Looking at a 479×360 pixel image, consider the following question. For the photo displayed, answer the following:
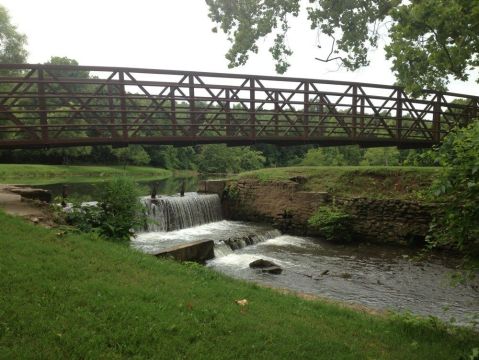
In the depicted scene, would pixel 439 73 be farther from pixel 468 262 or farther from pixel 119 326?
pixel 119 326

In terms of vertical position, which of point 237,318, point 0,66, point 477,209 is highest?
point 0,66

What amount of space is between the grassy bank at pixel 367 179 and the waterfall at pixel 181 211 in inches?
115

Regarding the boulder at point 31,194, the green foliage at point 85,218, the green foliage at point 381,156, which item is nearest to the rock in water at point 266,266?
the green foliage at point 85,218

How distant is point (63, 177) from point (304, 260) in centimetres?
3715

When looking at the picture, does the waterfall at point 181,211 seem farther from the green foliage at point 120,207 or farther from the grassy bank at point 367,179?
the green foliage at point 120,207

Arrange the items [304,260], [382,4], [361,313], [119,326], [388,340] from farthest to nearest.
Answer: [304,260], [382,4], [361,313], [388,340], [119,326]

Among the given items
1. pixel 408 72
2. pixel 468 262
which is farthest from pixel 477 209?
pixel 408 72

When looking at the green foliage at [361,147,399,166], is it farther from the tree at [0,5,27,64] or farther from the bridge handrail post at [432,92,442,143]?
the tree at [0,5,27,64]

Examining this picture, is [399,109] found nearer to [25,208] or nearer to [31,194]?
[31,194]

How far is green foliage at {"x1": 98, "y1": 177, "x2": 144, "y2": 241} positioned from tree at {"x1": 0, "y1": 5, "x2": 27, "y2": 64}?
150 feet

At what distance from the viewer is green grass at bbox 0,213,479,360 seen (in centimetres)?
434

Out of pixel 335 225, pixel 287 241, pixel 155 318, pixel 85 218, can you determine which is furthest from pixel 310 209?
pixel 155 318

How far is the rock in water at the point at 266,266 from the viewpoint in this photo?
1184cm

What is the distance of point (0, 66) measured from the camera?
1041cm
